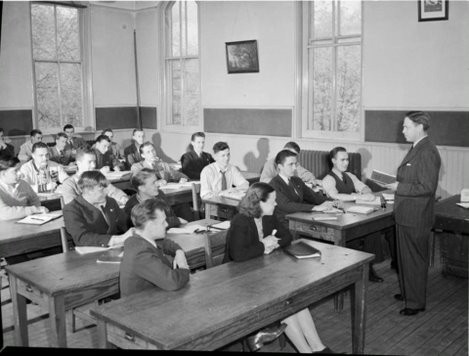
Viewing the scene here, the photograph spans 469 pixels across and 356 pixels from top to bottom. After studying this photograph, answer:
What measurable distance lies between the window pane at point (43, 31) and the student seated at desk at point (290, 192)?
6.61 metres

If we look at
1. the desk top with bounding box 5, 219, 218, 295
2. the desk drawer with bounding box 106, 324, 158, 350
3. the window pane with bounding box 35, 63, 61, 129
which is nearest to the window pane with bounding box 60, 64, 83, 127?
the window pane with bounding box 35, 63, 61, 129

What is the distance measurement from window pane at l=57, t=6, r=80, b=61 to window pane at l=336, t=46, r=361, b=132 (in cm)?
507

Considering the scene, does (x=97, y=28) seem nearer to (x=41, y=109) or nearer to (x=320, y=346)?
(x=41, y=109)

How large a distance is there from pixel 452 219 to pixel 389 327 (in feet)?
4.07

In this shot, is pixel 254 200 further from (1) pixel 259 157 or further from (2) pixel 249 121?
(2) pixel 249 121

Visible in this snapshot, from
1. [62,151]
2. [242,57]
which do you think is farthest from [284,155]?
[62,151]

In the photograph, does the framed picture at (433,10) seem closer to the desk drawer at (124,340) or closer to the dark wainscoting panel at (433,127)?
the dark wainscoting panel at (433,127)

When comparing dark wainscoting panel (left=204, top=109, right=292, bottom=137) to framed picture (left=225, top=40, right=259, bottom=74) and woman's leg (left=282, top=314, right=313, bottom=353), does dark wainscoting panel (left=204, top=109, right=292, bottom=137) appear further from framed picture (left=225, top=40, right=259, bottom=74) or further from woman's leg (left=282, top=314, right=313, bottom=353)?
woman's leg (left=282, top=314, right=313, bottom=353)

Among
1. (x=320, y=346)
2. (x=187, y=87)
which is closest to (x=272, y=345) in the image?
(x=320, y=346)

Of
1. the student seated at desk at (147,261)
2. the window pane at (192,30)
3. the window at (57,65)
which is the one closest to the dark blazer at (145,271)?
the student seated at desk at (147,261)

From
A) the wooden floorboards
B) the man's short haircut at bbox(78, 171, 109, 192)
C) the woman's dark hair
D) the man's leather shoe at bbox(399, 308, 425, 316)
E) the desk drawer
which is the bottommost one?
the wooden floorboards

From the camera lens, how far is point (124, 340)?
7.72 feet

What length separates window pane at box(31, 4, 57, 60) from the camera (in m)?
9.62

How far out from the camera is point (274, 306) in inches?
105
